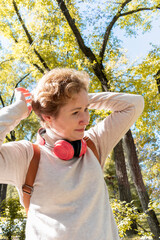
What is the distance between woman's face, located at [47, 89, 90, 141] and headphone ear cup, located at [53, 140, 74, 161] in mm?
74

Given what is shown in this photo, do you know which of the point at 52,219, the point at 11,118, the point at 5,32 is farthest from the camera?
the point at 5,32

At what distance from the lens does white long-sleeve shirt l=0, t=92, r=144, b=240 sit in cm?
111

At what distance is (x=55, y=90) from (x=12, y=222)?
24.3 ft

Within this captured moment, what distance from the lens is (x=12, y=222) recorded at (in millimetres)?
7602

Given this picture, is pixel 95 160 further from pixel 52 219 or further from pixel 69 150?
pixel 52 219

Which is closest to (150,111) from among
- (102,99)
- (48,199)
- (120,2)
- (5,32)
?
(120,2)

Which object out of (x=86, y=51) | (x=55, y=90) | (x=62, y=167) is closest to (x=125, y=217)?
(x=62, y=167)

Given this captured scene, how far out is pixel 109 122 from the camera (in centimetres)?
157

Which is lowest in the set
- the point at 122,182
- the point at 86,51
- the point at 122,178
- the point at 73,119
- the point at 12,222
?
the point at 12,222

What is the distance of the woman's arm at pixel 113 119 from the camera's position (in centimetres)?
153

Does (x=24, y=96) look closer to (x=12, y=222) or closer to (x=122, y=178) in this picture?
(x=12, y=222)

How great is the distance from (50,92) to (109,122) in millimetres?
466

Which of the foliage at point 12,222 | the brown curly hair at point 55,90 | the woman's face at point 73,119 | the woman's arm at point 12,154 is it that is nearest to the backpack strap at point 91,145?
the woman's face at point 73,119

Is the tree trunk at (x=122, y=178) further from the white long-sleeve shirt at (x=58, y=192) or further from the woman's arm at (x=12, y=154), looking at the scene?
the woman's arm at (x=12, y=154)
